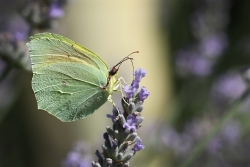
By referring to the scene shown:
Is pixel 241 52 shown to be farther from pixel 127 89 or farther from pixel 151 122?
pixel 127 89

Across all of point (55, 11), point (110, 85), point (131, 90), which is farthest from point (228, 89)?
point (131, 90)

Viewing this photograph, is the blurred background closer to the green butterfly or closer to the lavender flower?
the green butterfly

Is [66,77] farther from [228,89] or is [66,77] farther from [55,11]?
[228,89]

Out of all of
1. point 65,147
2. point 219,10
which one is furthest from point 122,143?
point 65,147

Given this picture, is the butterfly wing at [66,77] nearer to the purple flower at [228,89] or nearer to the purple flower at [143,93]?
the purple flower at [143,93]

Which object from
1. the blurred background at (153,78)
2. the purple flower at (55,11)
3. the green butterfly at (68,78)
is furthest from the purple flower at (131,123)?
the purple flower at (55,11)

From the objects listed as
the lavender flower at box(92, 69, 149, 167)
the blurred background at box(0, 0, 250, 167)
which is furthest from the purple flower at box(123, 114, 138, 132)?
the blurred background at box(0, 0, 250, 167)
